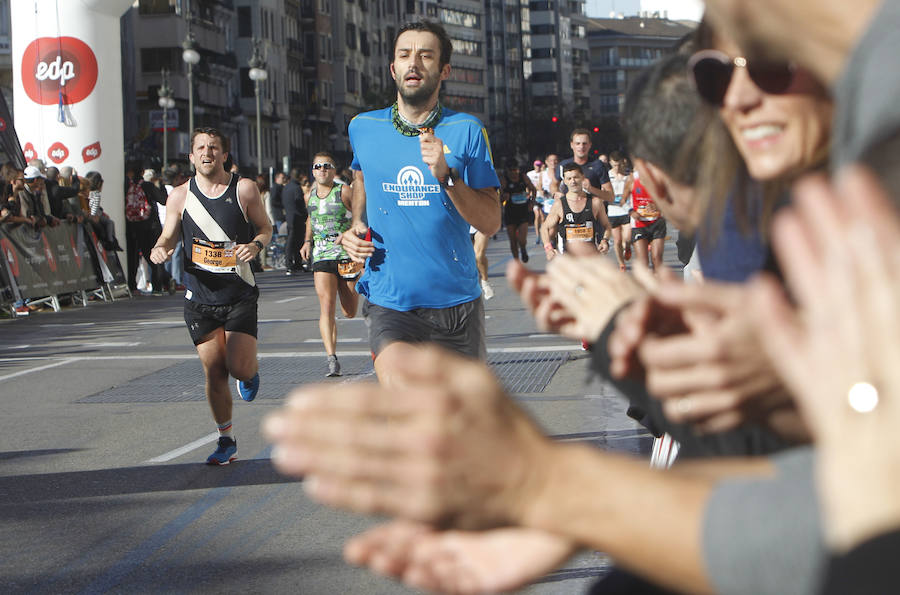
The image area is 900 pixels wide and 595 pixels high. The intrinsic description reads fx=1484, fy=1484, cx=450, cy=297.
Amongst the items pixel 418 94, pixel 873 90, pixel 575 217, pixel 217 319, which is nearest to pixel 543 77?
pixel 575 217

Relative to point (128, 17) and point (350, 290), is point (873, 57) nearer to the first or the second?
point (350, 290)

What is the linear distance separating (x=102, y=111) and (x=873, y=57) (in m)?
23.6

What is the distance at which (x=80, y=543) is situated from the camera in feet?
21.7

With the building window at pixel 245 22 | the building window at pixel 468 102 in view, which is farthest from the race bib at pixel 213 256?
the building window at pixel 468 102

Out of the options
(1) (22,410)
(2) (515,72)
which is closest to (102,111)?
(1) (22,410)

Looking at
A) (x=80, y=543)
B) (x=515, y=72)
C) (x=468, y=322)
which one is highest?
(x=515, y=72)

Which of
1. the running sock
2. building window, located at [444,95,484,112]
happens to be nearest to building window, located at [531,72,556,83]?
building window, located at [444,95,484,112]

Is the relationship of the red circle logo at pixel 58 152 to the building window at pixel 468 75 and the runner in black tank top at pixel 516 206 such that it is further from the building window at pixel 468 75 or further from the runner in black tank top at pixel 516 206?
the building window at pixel 468 75

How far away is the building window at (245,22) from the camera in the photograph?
86188 mm

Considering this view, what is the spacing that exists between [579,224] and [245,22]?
7271 cm

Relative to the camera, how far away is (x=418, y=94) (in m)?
6.54

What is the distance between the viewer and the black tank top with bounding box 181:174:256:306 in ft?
29.8

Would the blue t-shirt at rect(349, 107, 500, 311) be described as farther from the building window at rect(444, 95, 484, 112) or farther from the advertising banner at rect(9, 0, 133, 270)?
the building window at rect(444, 95, 484, 112)

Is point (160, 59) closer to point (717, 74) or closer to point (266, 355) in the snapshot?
point (266, 355)
